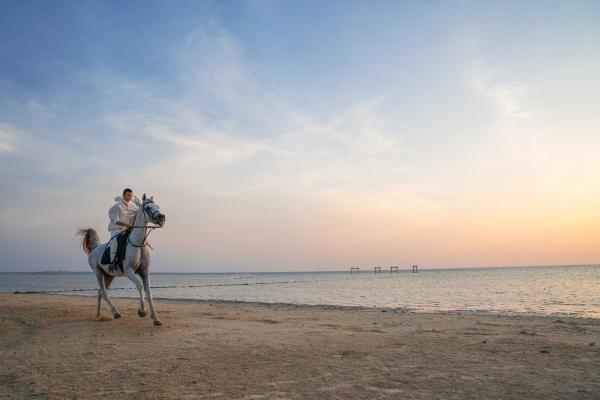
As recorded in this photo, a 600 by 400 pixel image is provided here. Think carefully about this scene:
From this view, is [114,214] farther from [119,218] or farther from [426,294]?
[426,294]

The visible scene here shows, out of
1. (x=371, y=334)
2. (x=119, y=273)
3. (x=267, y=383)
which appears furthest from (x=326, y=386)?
(x=119, y=273)

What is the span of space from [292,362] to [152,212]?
17.4 ft

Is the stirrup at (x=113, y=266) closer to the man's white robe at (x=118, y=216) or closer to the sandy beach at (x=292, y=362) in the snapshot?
the man's white robe at (x=118, y=216)

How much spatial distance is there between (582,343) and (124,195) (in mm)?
11296

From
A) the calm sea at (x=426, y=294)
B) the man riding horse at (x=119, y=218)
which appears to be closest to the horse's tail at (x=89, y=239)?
the man riding horse at (x=119, y=218)

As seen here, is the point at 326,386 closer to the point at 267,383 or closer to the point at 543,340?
the point at 267,383

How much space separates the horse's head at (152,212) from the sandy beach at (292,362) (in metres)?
2.53

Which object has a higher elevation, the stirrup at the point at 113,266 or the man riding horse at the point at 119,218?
the man riding horse at the point at 119,218

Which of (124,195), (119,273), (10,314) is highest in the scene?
(124,195)

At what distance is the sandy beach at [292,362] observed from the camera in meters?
5.05

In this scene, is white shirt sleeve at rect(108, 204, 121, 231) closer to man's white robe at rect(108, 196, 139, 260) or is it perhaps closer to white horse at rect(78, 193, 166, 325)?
man's white robe at rect(108, 196, 139, 260)

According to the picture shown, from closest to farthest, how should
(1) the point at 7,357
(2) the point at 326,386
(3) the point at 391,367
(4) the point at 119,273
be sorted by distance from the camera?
(2) the point at 326,386
(3) the point at 391,367
(1) the point at 7,357
(4) the point at 119,273

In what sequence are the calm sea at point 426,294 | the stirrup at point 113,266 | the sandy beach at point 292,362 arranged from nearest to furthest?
the sandy beach at point 292,362 < the stirrup at point 113,266 < the calm sea at point 426,294

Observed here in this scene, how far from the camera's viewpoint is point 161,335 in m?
8.99
